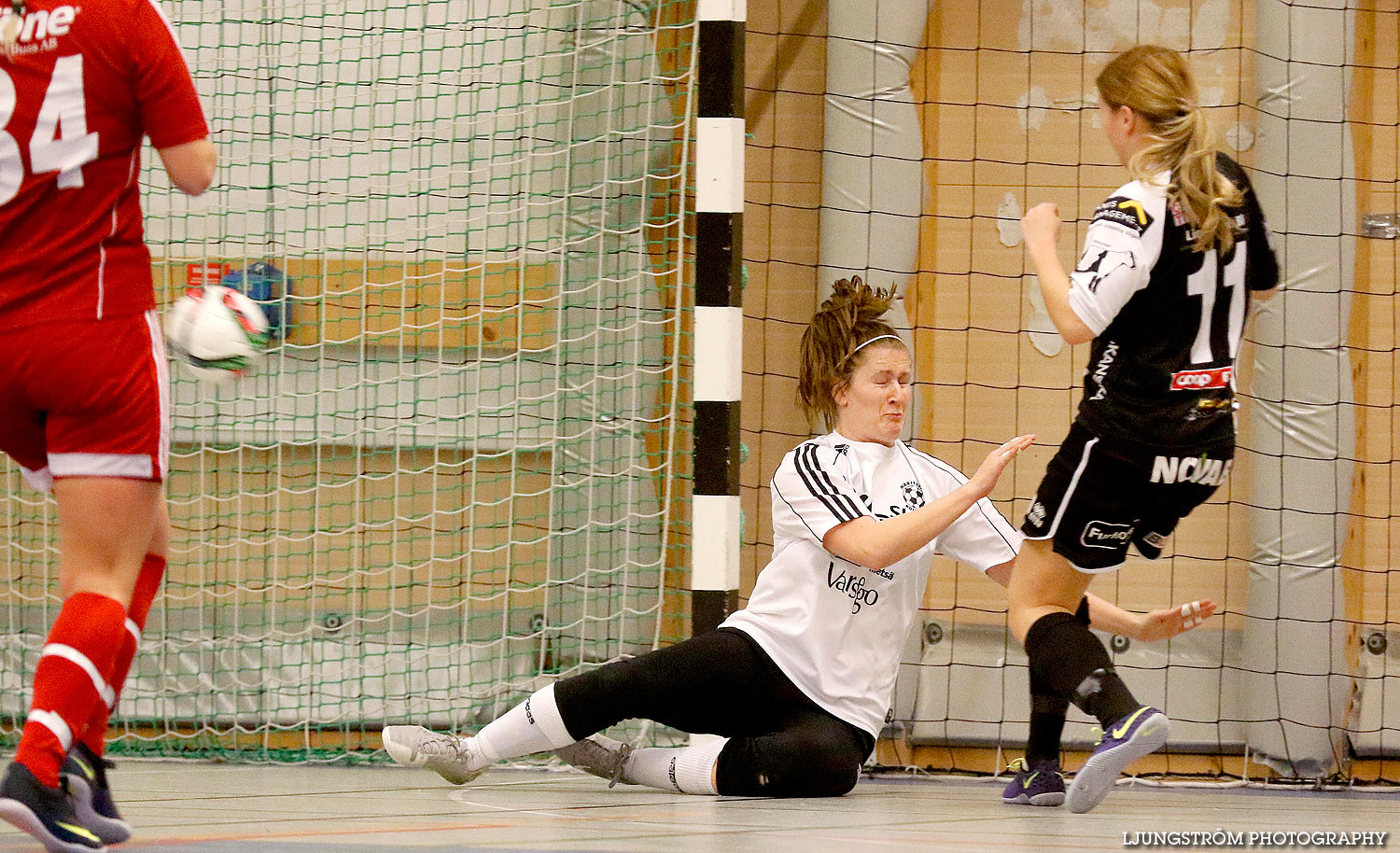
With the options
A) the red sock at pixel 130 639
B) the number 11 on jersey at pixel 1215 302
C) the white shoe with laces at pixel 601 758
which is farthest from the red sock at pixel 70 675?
the number 11 on jersey at pixel 1215 302

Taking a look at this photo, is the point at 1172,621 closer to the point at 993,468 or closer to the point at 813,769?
the point at 993,468

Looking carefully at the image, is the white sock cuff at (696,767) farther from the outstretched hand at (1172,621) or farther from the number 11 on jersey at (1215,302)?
the number 11 on jersey at (1215,302)

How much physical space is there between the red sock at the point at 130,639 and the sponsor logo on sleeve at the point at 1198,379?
1964mm

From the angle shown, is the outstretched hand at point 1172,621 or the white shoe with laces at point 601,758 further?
the white shoe with laces at point 601,758

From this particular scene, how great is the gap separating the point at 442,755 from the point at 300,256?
211 centimetres

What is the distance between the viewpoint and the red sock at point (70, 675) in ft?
7.43

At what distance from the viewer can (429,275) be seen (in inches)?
191

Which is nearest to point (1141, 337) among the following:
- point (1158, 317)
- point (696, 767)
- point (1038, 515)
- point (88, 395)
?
point (1158, 317)

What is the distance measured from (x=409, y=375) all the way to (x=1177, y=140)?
2.74 m

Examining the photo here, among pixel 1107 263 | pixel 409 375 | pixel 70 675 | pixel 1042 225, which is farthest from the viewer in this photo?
pixel 409 375

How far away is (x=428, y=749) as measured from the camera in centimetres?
354

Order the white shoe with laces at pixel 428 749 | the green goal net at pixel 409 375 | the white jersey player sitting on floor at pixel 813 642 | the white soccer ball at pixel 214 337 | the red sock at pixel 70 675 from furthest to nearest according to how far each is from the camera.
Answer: the green goal net at pixel 409 375, the white shoe with laces at pixel 428 749, the white jersey player sitting on floor at pixel 813 642, the white soccer ball at pixel 214 337, the red sock at pixel 70 675

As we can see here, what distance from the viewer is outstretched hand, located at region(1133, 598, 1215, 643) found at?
3.30 meters

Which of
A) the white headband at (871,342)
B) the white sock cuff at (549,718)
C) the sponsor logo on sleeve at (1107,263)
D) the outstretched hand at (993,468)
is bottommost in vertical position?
the white sock cuff at (549,718)
